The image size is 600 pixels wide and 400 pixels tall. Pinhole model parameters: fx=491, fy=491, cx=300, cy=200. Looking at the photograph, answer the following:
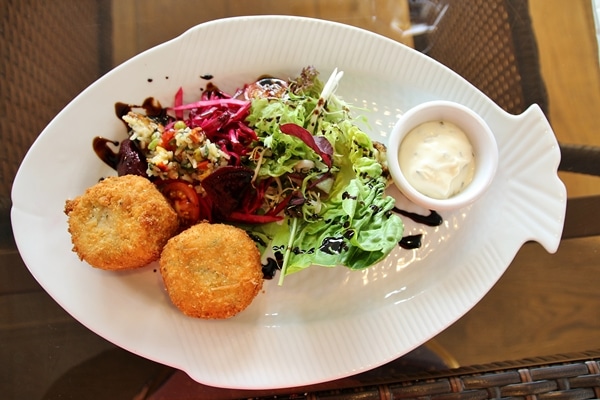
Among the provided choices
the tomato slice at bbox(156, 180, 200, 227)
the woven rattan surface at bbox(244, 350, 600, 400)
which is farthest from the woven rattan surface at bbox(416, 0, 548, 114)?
the tomato slice at bbox(156, 180, 200, 227)

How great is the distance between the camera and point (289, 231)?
1990 millimetres

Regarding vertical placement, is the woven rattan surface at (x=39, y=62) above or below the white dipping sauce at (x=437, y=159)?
below

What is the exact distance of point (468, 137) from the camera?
6.46 feet

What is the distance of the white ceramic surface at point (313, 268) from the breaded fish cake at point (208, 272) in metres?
0.20

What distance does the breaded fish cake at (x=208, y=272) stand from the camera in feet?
6.06

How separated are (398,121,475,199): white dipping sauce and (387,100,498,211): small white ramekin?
0.02 meters

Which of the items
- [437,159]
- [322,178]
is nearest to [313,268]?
[322,178]

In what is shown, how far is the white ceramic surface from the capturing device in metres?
1.99

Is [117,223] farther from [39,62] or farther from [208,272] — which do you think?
[39,62]

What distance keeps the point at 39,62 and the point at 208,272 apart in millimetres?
1332

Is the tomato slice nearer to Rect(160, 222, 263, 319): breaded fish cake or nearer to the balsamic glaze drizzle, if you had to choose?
Rect(160, 222, 263, 319): breaded fish cake

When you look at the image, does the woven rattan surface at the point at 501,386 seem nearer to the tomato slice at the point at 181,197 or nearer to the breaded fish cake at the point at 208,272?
the breaded fish cake at the point at 208,272

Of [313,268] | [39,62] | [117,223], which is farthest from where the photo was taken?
[39,62]

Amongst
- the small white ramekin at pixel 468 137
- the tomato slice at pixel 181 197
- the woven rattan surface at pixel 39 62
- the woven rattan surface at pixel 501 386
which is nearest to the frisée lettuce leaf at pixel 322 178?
the small white ramekin at pixel 468 137
